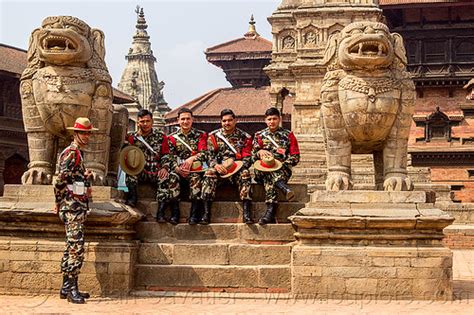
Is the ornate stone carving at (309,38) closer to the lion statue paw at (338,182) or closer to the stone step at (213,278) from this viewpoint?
the lion statue paw at (338,182)

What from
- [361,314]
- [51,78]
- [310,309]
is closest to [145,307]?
[310,309]

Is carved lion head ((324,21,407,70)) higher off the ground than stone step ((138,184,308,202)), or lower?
higher

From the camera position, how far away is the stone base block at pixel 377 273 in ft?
28.0

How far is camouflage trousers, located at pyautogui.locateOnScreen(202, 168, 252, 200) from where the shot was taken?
30.7ft

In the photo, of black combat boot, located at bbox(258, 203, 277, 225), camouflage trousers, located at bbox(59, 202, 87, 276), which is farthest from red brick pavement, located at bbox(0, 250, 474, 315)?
black combat boot, located at bbox(258, 203, 277, 225)

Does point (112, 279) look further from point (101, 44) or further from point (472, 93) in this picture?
point (472, 93)

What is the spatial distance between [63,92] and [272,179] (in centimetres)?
263

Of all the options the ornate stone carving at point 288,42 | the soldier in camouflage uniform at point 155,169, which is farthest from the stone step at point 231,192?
the ornate stone carving at point 288,42

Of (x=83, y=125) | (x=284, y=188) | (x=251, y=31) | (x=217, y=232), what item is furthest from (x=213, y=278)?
(x=251, y=31)

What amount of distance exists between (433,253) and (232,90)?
122 ft

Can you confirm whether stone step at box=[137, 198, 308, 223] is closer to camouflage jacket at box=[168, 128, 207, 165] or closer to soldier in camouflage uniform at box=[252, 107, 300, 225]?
soldier in camouflage uniform at box=[252, 107, 300, 225]

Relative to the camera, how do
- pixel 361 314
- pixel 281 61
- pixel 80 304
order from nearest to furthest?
pixel 361 314 < pixel 80 304 < pixel 281 61

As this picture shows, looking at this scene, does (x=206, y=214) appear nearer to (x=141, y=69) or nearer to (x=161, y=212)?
(x=161, y=212)

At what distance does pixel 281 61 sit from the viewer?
41375mm
